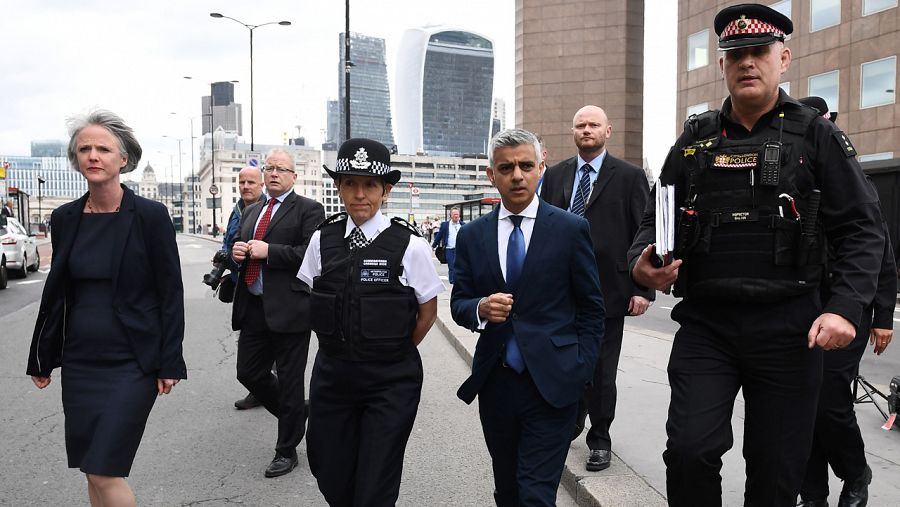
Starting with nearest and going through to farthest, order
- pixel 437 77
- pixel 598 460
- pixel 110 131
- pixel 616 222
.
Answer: pixel 110 131
pixel 598 460
pixel 616 222
pixel 437 77

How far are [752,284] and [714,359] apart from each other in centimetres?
30

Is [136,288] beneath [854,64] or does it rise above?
beneath

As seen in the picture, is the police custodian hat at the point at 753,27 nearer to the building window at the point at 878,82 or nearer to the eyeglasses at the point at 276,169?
the eyeglasses at the point at 276,169

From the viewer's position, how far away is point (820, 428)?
11.4ft

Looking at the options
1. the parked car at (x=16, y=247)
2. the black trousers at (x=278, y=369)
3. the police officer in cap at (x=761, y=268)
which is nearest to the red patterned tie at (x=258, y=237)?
the black trousers at (x=278, y=369)

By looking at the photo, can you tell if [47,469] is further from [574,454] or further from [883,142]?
[883,142]

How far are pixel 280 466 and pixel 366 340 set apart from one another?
6.17 feet

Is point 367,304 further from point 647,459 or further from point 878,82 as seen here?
point 878,82

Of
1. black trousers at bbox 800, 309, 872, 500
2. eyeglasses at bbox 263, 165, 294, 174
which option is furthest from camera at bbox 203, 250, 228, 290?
black trousers at bbox 800, 309, 872, 500

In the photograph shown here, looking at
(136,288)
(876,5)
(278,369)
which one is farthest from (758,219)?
(876,5)

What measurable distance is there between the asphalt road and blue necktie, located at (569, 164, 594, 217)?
1.70 meters

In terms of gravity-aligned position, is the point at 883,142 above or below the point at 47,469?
above

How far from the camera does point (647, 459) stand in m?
4.41

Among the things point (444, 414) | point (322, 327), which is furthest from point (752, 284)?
point (444, 414)
